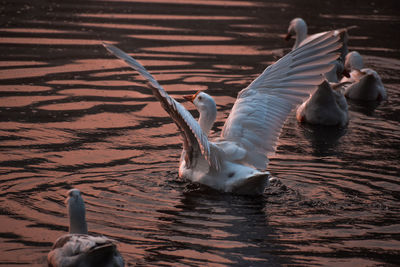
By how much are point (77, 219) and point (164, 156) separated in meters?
3.41

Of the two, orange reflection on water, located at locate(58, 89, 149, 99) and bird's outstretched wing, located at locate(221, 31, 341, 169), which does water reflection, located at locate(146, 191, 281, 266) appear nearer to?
bird's outstretched wing, located at locate(221, 31, 341, 169)

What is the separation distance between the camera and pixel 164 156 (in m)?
9.57

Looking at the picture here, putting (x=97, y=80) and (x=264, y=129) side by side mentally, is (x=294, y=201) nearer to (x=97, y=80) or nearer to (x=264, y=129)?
(x=264, y=129)

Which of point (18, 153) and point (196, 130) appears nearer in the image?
point (196, 130)

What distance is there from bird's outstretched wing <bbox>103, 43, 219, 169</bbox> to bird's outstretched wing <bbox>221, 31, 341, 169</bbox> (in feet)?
1.57

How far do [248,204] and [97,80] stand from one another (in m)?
5.80

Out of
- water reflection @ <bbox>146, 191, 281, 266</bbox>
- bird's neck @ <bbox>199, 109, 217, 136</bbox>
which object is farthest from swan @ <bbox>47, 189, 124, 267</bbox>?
bird's neck @ <bbox>199, 109, 217, 136</bbox>

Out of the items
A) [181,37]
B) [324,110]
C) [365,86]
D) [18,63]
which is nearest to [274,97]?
[324,110]

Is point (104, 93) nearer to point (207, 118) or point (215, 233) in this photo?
point (207, 118)

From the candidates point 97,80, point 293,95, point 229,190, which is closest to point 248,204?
point 229,190

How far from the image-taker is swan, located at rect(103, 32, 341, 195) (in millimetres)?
8156

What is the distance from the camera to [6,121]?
34.3 ft

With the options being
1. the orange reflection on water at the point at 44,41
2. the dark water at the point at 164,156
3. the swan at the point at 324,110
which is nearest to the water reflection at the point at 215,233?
the dark water at the point at 164,156

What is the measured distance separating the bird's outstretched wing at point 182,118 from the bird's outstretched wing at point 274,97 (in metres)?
0.48
